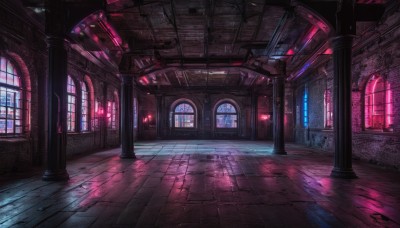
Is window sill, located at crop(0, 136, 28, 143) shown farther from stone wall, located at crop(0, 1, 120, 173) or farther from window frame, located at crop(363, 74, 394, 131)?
window frame, located at crop(363, 74, 394, 131)

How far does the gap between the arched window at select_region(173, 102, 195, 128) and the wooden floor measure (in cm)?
1605

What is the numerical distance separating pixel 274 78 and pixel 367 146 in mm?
4272

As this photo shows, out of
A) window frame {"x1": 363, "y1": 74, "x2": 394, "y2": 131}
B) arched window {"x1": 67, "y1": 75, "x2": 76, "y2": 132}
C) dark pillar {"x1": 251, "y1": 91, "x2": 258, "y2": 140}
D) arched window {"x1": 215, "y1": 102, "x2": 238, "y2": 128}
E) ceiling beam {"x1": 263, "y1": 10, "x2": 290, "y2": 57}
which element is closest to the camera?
ceiling beam {"x1": 263, "y1": 10, "x2": 290, "y2": 57}

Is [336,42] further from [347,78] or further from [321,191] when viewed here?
[321,191]

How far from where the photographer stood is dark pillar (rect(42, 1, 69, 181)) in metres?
6.21

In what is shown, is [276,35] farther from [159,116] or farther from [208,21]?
[159,116]

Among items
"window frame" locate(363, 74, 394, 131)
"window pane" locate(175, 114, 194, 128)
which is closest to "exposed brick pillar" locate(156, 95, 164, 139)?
"window pane" locate(175, 114, 194, 128)

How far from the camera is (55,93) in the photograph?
6199mm

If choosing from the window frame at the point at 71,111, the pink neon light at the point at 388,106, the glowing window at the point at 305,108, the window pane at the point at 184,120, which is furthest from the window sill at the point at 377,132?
the window pane at the point at 184,120

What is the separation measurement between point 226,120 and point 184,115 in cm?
331

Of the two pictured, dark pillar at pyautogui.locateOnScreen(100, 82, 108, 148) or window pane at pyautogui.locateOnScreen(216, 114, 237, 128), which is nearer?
dark pillar at pyautogui.locateOnScreen(100, 82, 108, 148)

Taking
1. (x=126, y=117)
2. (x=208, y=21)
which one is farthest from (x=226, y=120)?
(x=208, y=21)

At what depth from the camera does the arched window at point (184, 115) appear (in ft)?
77.5

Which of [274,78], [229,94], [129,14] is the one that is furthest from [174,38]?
[229,94]
